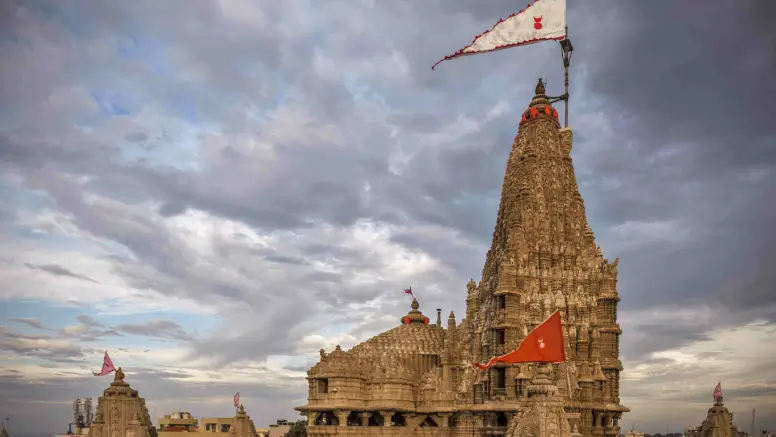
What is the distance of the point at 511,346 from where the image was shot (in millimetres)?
46156

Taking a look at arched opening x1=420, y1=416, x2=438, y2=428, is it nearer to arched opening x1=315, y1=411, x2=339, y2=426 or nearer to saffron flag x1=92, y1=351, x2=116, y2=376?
arched opening x1=315, y1=411, x2=339, y2=426

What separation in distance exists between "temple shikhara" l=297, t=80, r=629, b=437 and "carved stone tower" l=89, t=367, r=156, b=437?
10897mm

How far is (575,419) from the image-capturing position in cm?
4425

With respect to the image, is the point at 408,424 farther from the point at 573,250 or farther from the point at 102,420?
the point at 102,420

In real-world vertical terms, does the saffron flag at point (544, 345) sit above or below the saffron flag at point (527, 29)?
below

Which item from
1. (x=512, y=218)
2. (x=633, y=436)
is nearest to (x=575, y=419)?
(x=512, y=218)

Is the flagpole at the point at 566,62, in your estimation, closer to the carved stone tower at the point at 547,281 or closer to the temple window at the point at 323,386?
the carved stone tower at the point at 547,281

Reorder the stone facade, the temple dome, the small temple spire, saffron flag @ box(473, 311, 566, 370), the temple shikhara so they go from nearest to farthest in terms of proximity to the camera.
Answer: saffron flag @ box(473, 311, 566, 370), the stone facade, the temple shikhara, the temple dome, the small temple spire

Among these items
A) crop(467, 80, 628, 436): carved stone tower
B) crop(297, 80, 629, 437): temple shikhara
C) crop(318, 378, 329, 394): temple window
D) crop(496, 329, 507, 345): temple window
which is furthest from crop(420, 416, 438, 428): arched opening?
crop(496, 329, 507, 345): temple window

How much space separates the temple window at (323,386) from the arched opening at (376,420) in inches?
152

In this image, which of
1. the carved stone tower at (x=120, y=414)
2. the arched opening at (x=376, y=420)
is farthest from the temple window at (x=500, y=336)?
the carved stone tower at (x=120, y=414)

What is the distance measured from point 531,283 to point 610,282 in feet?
18.0

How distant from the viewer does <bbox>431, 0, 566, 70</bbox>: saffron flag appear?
4209 cm

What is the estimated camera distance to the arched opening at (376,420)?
49.8 m
